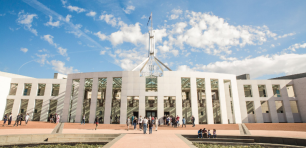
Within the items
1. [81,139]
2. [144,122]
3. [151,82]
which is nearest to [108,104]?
[151,82]

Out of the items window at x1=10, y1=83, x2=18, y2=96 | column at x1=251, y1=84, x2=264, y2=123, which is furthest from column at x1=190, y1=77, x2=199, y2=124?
window at x1=10, y1=83, x2=18, y2=96

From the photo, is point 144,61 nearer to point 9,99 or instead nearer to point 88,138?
point 88,138

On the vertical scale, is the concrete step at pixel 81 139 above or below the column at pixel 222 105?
below

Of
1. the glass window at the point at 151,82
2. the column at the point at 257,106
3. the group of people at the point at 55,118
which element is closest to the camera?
the group of people at the point at 55,118

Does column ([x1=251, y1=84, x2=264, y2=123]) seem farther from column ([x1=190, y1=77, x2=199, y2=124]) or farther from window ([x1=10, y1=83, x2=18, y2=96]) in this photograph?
window ([x1=10, y1=83, x2=18, y2=96])

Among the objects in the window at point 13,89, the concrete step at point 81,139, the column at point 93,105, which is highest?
the window at point 13,89

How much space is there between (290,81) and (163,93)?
98.7 feet

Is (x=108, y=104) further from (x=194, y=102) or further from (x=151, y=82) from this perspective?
(x=194, y=102)

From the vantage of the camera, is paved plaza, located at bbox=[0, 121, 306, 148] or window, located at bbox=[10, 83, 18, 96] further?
window, located at bbox=[10, 83, 18, 96]

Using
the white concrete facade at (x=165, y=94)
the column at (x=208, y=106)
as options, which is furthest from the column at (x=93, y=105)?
the column at (x=208, y=106)

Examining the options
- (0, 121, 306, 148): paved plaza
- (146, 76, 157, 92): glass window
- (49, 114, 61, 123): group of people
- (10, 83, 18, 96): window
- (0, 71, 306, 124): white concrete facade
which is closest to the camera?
(0, 121, 306, 148): paved plaza

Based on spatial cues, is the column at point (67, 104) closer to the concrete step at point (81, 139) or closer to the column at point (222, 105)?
the concrete step at point (81, 139)

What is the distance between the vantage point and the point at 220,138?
538 inches

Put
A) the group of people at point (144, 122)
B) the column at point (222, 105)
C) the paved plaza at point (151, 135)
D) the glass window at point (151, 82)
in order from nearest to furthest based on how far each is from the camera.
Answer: the paved plaza at point (151, 135) < the group of people at point (144, 122) < the column at point (222, 105) < the glass window at point (151, 82)
